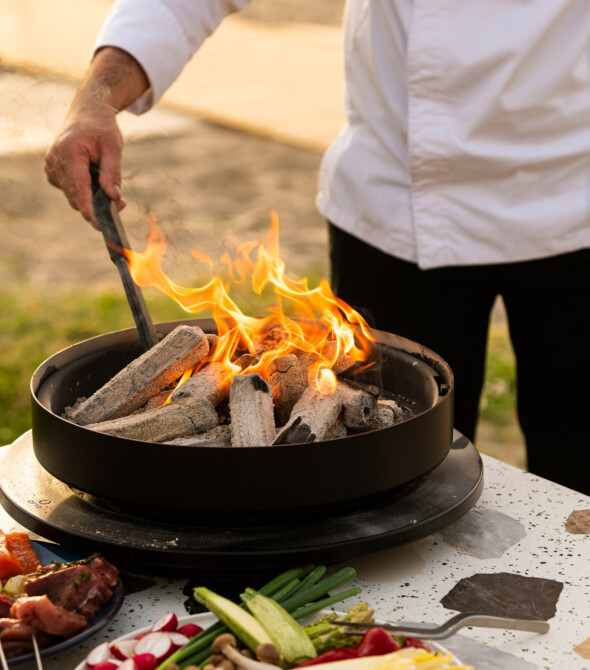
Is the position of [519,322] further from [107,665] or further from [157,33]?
[107,665]

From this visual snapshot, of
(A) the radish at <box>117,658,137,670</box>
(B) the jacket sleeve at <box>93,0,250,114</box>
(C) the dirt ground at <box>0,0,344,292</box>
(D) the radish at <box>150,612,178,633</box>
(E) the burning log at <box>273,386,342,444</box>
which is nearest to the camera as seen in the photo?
(A) the radish at <box>117,658,137,670</box>

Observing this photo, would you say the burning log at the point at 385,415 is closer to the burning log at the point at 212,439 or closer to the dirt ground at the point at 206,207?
the burning log at the point at 212,439

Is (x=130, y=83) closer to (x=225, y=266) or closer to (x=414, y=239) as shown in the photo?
(x=225, y=266)

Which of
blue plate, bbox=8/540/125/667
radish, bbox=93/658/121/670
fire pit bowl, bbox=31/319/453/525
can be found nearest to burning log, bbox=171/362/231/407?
fire pit bowl, bbox=31/319/453/525

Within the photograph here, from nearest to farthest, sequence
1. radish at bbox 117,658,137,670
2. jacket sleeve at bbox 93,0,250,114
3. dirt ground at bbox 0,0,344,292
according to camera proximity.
A: 1. radish at bbox 117,658,137,670
2. jacket sleeve at bbox 93,0,250,114
3. dirt ground at bbox 0,0,344,292

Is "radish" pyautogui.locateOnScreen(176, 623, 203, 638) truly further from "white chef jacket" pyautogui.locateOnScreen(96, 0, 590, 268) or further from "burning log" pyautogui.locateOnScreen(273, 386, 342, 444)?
"white chef jacket" pyautogui.locateOnScreen(96, 0, 590, 268)

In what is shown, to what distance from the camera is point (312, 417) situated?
5.47ft

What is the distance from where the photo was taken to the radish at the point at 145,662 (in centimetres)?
123

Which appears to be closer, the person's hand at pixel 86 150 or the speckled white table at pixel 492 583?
the speckled white table at pixel 492 583

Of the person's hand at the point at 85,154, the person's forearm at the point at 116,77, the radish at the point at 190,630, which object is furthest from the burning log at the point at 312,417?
the person's forearm at the point at 116,77

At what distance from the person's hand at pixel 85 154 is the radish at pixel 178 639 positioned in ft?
3.20

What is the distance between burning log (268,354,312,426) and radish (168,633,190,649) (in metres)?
0.61

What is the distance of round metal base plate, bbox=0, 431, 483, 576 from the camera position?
148 cm

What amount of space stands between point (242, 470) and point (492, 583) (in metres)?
0.49
